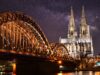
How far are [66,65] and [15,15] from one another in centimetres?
3838

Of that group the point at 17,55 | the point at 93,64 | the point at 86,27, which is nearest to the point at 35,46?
the point at 17,55

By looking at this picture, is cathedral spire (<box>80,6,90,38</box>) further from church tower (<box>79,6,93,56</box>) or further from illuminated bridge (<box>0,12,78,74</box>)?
illuminated bridge (<box>0,12,78,74</box>)

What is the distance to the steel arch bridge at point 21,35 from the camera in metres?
62.5

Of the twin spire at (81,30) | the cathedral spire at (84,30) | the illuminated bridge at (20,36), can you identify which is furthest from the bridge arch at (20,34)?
the twin spire at (81,30)

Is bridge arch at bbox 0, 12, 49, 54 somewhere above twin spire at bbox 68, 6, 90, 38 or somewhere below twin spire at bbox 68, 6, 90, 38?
below

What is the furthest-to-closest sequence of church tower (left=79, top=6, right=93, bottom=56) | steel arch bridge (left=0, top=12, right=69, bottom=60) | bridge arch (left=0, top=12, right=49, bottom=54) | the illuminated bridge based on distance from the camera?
church tower (left=79, top=6, right=93, bottom=56) < bridge arch (left=0, top=12, right=49, bottom=54) < steel arch bridge (left=0, top=12, right=69, bottom=60) < the illuminated bridge

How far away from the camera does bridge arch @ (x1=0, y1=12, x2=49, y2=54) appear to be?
206ft

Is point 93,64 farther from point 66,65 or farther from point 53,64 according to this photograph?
point 53,64

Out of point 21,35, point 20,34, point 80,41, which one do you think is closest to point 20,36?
point 20,34

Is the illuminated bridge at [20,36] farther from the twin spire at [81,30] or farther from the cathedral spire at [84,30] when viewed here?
the twin spire at [81,30]

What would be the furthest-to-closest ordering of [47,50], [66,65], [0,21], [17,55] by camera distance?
[66,65], [47,50], [0,21], [17,55]

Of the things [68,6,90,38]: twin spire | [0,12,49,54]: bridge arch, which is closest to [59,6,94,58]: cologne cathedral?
[68,6,90,38]: twin spire

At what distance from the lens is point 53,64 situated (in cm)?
7944

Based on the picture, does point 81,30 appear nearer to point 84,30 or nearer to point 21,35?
point 84,30
